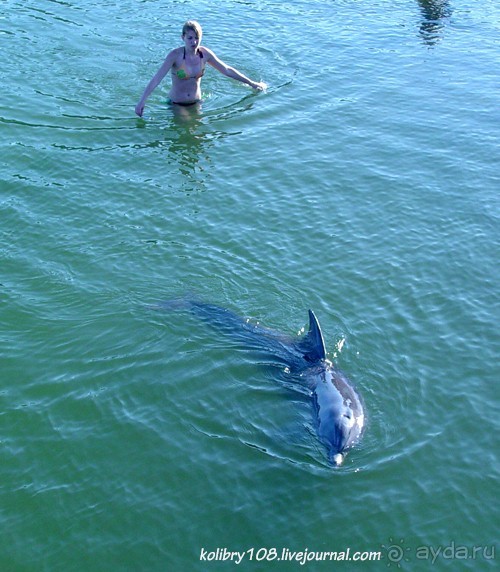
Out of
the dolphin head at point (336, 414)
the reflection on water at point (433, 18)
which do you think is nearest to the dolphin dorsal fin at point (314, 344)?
the dolphin head at point (336, 414)

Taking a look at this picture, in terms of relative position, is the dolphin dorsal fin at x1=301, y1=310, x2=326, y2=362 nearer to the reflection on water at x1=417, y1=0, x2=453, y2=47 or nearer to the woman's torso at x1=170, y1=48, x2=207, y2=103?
the woman's torso at x1=170, y1=48, x2=207, y2=103

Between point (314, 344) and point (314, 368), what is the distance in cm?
40

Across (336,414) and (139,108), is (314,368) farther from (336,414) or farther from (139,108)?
(139,108)

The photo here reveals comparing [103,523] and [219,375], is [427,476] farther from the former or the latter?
[103,523]

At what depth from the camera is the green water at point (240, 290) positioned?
1016 centimetres

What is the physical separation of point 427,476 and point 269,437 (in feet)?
7.95

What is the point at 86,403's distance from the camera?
38.9ft

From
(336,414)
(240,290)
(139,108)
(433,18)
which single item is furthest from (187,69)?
(433,18)

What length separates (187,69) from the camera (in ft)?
65.6

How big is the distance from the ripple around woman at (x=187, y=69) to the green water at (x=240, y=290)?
74 cm

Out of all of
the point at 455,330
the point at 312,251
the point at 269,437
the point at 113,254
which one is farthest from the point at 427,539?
the point at 113,254

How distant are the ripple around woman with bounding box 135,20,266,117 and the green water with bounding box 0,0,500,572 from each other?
29.1 inches

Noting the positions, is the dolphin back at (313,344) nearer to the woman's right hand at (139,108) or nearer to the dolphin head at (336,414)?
the dolphin head at (336,414)

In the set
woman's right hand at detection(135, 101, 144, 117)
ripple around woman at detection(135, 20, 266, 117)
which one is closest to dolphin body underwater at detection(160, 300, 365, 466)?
woman's right hand at detection(135, 101, 144, 117)
